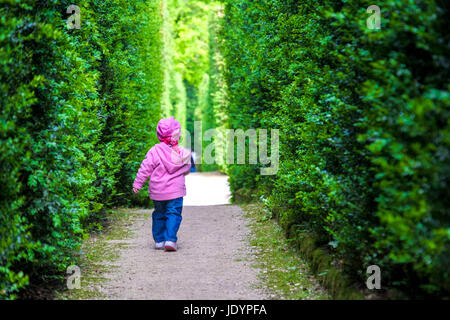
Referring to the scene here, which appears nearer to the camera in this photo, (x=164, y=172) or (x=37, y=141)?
(x=37, y=141)

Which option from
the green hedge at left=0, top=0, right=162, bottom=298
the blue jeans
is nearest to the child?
the blue jeans

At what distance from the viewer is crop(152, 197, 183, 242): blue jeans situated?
7.47 meters

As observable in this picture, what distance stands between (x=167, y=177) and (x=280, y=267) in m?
2.17

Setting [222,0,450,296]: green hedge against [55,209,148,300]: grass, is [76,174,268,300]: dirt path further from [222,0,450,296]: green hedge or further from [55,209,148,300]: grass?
[222,0,450,296]: green hedge

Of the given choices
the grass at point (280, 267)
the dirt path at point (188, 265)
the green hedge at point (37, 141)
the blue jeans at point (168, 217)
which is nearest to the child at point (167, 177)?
the blue jeans at point (168, 217)

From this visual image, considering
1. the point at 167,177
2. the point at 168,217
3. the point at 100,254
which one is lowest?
the point at 100,254

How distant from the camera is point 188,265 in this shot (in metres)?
6.62

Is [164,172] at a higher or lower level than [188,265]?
higher

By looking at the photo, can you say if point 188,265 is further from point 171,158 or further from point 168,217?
point 171,158

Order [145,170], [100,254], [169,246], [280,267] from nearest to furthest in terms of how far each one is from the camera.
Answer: [280,267], [100,254], [169,246], [145,170]

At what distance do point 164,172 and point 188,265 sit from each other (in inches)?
60.3

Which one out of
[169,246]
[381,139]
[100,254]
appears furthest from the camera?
[169,246]

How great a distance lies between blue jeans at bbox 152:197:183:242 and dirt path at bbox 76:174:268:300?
0.31m

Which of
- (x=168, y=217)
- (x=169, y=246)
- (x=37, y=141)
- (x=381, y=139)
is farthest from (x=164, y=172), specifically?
(x=381, y=139)
